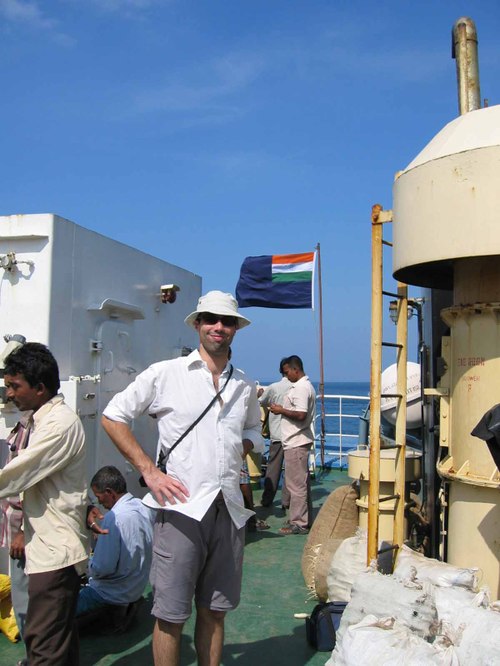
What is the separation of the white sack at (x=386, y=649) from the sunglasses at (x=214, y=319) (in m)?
1.54

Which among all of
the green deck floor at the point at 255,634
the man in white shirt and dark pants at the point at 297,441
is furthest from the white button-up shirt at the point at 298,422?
the green deck floor at the point at 255,634

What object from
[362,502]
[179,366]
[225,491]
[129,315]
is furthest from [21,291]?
[362,502]

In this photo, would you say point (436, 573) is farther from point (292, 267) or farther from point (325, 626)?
point (292, 267)

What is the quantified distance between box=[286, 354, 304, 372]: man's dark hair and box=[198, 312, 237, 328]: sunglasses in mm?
4119

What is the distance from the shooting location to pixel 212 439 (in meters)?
3.02

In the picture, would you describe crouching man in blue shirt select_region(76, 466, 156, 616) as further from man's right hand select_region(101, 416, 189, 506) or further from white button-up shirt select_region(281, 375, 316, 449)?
white button-up shirt select_region(281, 375, 316, 449)

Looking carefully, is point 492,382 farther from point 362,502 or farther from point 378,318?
point 362,502

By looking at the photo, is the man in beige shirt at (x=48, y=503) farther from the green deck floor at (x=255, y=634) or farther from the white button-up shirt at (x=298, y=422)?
the white button-up shirt at (x=298, y=422)

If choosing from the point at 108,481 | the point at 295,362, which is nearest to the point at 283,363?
the point at 295,362

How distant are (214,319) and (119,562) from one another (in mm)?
2001

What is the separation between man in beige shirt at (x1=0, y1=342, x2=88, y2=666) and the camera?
2.98 m

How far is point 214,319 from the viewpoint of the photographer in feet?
10.3

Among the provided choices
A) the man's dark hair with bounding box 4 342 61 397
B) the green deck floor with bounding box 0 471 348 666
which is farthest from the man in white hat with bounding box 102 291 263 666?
the green deck floor with bounding box 0 471 348 666

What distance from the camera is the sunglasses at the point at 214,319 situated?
10.3ft
